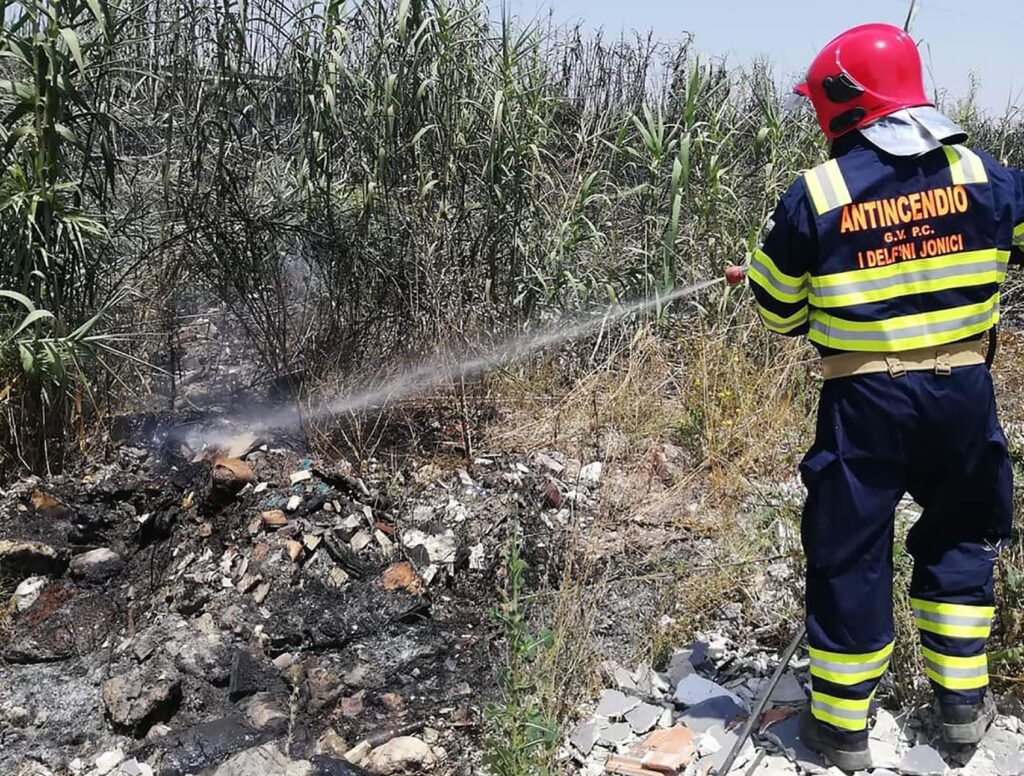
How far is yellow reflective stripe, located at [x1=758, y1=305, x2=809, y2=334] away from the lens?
94.3 inches

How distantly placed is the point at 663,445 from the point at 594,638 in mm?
1554

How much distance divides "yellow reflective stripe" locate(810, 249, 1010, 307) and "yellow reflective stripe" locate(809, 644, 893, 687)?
35.0 inches

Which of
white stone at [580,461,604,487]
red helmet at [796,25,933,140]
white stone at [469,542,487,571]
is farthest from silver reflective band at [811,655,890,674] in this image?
white stone at [580,461,604,487]

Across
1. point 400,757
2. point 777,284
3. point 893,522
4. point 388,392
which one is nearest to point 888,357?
point 777,284

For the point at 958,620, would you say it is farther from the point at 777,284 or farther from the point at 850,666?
the point at 777,284

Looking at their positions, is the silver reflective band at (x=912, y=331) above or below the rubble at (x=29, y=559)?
above

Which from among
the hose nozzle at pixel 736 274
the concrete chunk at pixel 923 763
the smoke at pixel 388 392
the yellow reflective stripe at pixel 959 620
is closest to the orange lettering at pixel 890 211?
the hose nozzle at pixel 736 274

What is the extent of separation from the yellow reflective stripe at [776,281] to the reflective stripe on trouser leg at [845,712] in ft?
3.37

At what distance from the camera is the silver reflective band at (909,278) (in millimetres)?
2223

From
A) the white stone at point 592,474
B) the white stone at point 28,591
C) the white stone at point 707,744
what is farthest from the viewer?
the white stone at point 592,474

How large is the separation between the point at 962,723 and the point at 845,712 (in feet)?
1.04

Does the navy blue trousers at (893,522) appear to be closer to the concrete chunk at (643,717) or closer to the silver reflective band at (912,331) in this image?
the silver reflective band at (912,331)

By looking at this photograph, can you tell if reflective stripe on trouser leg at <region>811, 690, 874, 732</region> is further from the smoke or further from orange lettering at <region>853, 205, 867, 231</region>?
the smoke

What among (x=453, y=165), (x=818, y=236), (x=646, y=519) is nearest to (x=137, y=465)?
(x=453, y=165)
